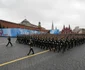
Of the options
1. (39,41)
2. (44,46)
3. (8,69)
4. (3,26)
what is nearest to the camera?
(8,69)

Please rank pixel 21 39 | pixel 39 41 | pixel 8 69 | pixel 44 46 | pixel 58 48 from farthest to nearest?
pixel 21 39
pixel 39 41
pixel 44 46
pixel 58 48
pixel 8 69

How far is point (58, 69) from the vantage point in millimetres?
8547

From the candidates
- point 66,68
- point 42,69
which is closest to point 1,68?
point 42,69

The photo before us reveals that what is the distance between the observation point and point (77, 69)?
8.66 meters

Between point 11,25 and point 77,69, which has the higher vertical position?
point 11,25

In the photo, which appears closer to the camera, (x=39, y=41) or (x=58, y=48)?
(x=58, y=48)

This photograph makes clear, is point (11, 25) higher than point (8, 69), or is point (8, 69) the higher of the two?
point (11, 25)

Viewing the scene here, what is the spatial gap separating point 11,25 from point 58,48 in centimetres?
3830

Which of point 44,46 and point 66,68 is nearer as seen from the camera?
point 66,68

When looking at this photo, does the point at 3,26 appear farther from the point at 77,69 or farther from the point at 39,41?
the point at 77,69

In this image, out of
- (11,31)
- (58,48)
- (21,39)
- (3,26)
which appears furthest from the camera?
(3,26)

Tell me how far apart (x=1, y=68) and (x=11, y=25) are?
44233 mm

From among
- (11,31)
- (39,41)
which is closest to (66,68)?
(39,41)

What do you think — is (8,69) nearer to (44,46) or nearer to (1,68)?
(1,68)
